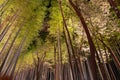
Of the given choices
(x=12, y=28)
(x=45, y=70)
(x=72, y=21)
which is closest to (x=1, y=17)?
(x=12, y=28)

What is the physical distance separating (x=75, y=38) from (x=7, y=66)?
1.79 m

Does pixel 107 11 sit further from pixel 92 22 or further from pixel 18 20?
pixel 18 20

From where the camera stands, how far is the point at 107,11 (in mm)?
4512

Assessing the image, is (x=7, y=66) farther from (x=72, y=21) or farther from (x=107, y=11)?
(x=107, y=11)

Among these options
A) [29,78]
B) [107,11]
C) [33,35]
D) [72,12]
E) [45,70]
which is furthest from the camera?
[29,78]

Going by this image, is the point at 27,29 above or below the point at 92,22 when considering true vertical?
below

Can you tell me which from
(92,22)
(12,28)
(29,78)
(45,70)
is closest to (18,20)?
(12,28)

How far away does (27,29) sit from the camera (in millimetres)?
5844

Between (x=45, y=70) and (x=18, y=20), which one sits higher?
(x=18, y=20)

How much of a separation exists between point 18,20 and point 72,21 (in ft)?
4.55

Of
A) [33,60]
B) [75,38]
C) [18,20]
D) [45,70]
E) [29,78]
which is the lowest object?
[29,78]

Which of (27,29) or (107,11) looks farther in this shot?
(27,29)

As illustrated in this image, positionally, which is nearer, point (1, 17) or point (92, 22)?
point (92, 22)

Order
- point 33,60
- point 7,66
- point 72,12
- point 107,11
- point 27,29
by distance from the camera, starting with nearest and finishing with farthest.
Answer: point 107,11, point 72,12, point 7,66, point 27,29, point 33,60
